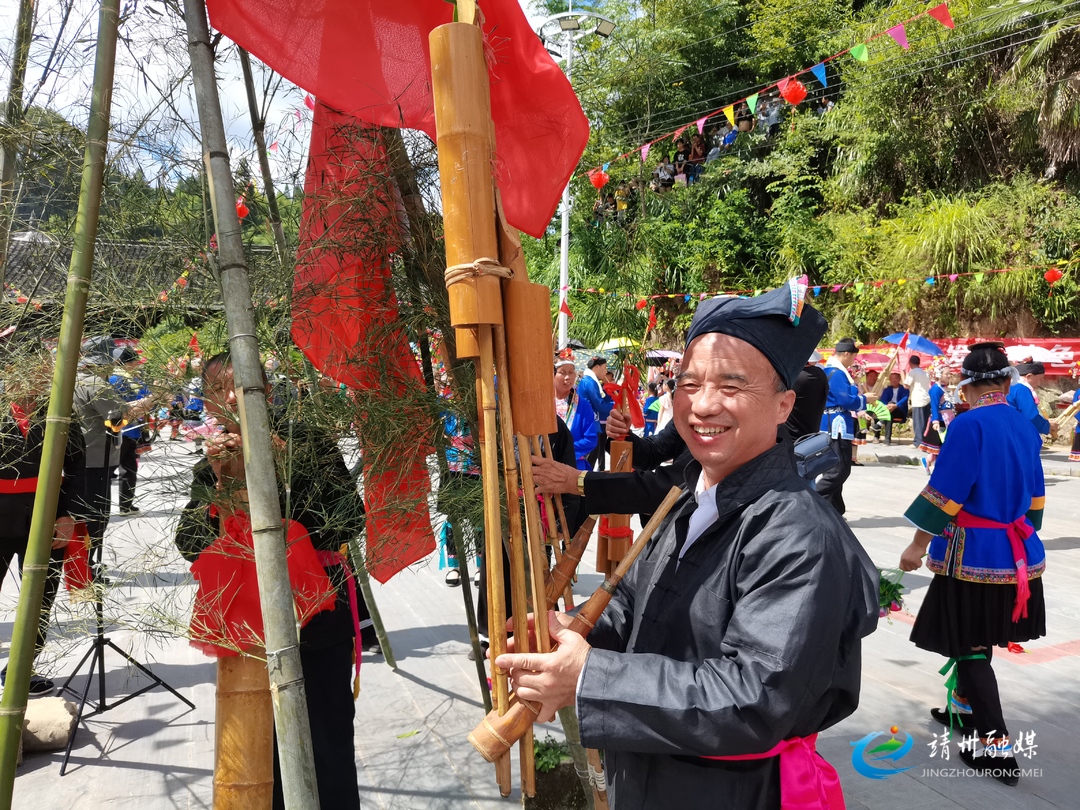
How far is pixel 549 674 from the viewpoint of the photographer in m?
1.31

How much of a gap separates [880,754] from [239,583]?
3.05m

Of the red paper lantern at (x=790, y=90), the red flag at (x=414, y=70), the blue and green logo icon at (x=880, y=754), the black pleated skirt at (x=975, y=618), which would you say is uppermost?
the red paper lantern at (x=790, y=90)

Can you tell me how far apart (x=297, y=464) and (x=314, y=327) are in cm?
41

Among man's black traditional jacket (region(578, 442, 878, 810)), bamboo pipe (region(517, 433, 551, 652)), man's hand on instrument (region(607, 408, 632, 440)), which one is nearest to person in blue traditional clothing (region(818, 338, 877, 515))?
man's hand on instrument (region(607, 408, 632, 440))

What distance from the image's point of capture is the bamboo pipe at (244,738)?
2.12 metres

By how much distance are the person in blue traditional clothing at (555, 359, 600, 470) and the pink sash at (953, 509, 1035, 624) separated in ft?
11.1

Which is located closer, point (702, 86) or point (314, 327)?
point (314, 327)

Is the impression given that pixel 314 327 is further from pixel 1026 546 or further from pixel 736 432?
pixel 1026 546

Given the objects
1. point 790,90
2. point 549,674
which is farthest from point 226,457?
point 790,90

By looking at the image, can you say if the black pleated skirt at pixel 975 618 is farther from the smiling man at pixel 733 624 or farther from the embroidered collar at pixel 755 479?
the embroidered collar at pixel 755 479

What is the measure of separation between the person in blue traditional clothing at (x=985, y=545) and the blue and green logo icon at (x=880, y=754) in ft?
0.92

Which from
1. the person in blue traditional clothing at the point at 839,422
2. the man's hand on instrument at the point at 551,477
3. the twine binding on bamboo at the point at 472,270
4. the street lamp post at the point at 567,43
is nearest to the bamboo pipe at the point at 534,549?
the twine binding on bamboo at the point at 472,270

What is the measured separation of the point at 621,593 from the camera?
186 centimetres

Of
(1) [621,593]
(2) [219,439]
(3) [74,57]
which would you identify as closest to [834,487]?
(1) [621,593]
